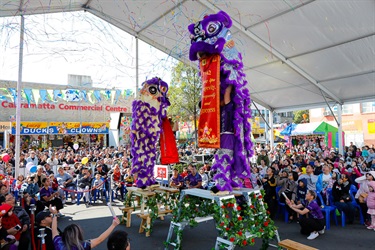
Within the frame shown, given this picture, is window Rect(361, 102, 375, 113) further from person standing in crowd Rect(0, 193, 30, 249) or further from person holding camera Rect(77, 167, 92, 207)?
person standing in crowd Rect(0, 193, 30, 249)

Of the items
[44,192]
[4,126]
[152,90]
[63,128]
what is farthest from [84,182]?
[4,126]

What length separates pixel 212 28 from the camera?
3.64 metres

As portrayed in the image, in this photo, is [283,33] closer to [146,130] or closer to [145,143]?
[146,130]

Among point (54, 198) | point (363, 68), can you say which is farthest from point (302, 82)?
point (54, 198)

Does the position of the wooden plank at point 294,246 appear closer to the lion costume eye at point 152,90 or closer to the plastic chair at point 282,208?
the plastic chair at point 282,208

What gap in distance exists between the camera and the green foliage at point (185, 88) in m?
13.9

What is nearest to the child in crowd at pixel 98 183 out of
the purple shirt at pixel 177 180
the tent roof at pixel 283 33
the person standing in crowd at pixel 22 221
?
the purple shirt at pixel 177 180

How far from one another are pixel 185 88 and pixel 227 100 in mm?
10657

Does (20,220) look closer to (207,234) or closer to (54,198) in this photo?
(54,198)

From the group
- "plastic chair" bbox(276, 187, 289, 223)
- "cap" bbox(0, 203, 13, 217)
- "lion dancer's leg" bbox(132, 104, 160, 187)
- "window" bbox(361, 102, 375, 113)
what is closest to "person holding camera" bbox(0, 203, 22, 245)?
"cap" bbox(0, 203, 13, 217)

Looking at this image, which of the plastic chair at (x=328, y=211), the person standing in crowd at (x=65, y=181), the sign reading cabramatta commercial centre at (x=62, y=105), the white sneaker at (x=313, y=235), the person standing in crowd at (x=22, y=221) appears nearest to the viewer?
the person standing in crowd at (x=22, y=221)

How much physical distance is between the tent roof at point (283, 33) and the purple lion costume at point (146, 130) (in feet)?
5.10

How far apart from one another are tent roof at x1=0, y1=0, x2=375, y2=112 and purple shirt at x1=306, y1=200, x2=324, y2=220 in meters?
4.09

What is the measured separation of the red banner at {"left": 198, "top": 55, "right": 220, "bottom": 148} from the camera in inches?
142
